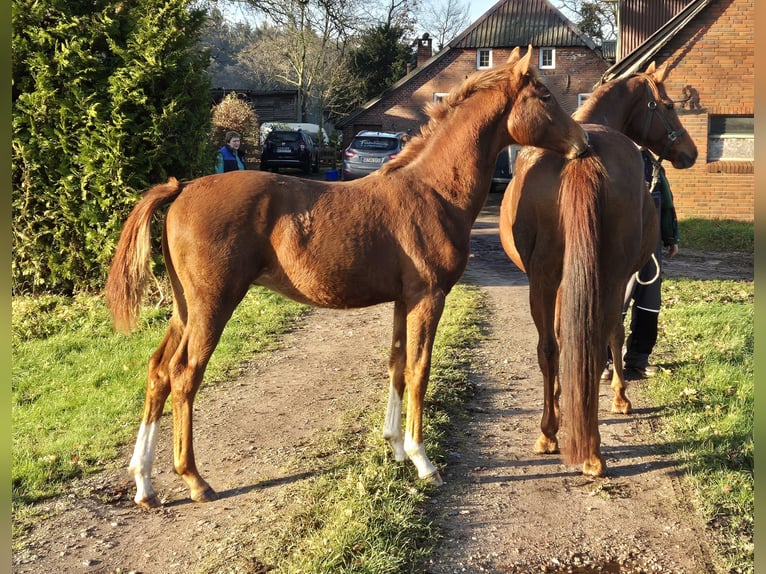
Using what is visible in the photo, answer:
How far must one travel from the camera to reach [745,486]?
13.5 ft

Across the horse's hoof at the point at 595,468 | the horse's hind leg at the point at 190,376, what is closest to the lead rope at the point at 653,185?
the horse's hoof at the point at 595,468

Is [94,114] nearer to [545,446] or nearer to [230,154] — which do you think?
[230,154]

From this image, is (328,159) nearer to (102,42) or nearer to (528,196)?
(102,42)

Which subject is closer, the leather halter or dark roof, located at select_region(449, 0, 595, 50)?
the leather halter

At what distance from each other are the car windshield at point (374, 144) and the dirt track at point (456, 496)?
1725 cm

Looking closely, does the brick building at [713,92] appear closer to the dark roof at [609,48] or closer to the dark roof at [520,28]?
the dark roof at [520,28]

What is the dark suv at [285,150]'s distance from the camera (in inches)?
1122

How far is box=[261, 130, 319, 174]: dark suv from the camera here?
28.5 m

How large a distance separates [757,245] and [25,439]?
5.47 meters

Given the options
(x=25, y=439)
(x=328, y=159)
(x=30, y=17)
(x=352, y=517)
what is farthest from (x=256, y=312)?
(x=328, y=159)

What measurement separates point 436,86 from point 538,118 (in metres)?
32.3

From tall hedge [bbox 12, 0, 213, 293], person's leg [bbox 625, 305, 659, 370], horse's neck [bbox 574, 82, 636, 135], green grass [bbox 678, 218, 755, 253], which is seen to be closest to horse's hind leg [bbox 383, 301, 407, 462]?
horse's neck [bbox 574, 82, 636, 135]

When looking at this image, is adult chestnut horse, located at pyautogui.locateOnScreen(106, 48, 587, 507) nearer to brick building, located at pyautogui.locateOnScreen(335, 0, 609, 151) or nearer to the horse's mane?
the horse's mane

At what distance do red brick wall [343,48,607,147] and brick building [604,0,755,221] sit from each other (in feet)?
59.2
